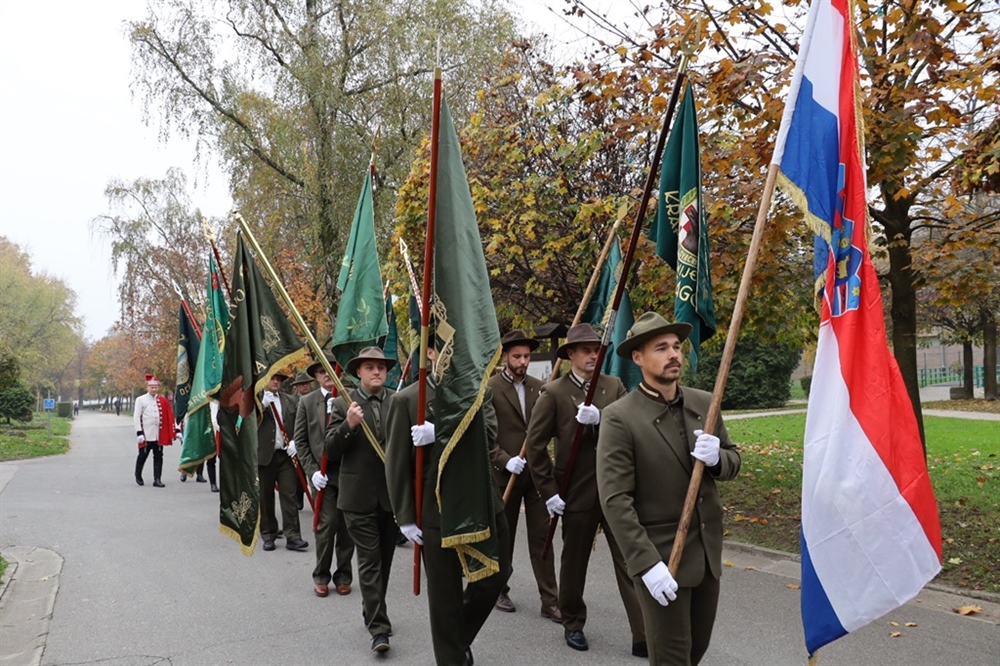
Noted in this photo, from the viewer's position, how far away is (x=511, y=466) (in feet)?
20.3

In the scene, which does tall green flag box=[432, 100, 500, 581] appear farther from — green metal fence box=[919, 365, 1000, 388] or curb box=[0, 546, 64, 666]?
green metal fence box=[919, 365, 1000, 388]

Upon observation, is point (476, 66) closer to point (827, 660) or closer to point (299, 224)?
point (299, 224)

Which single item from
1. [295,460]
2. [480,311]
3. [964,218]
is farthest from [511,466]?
[964,218]

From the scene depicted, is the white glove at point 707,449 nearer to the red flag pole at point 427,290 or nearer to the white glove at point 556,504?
the red flag pole at point 427,290

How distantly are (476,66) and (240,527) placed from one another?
14001mm

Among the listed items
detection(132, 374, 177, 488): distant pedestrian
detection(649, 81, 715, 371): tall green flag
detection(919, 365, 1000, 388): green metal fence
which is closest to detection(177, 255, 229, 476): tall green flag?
detection(649, 81, 715, 371): tall green flag

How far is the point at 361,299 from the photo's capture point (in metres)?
6.43

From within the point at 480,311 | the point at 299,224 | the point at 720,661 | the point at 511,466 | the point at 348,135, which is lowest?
the point at 720,661

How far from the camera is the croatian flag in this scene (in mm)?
3471

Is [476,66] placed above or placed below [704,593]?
above

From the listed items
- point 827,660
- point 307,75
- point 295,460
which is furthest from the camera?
point 307,75

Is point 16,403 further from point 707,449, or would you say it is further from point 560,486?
point 707,449

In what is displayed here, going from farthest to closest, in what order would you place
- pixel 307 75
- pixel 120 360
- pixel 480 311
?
1. pixel 120 360
2. pixel 307 75
3. pixel 480 311

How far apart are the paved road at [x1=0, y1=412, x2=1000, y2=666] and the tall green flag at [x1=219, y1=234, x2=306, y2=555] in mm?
884
